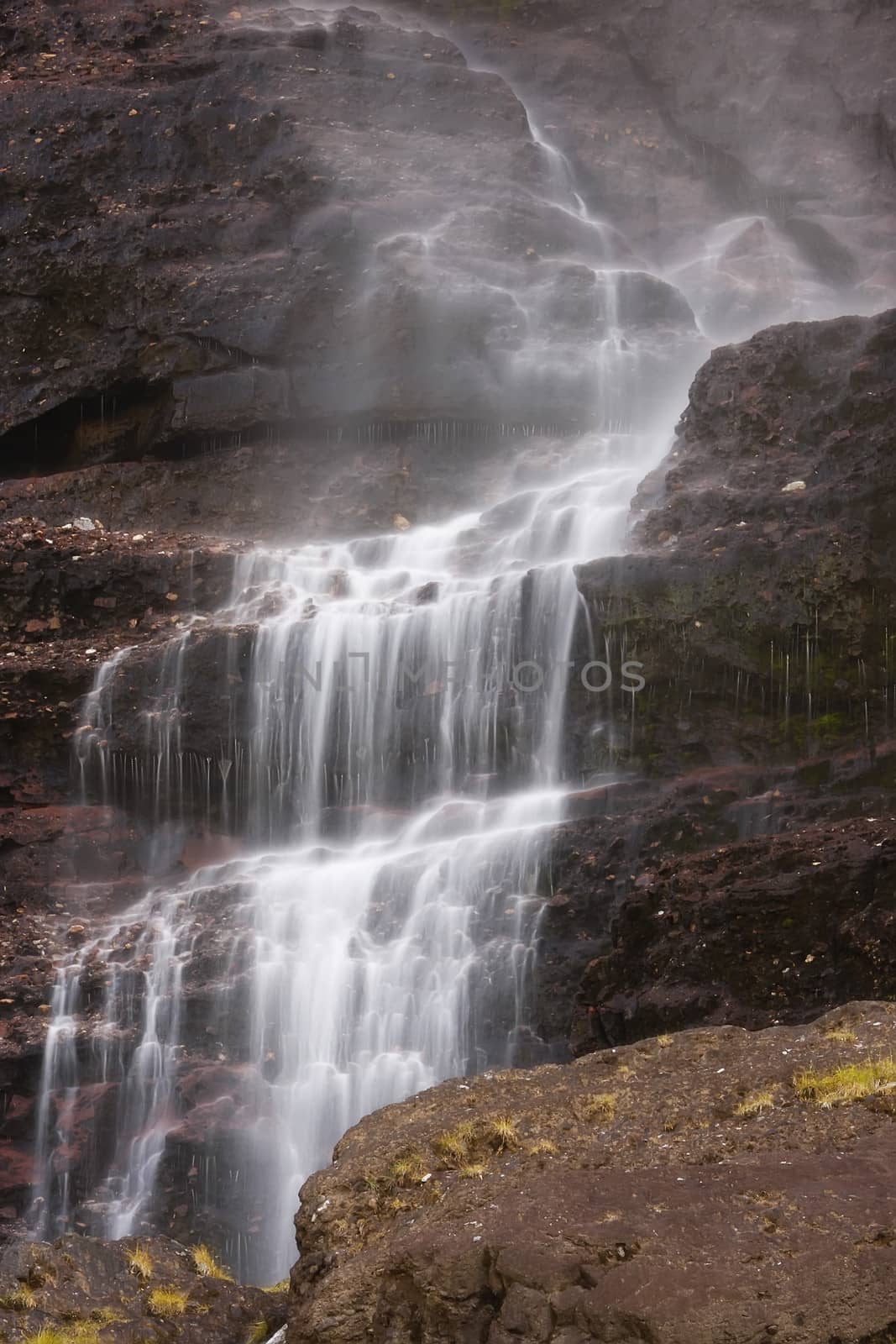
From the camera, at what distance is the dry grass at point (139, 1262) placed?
9070 mm

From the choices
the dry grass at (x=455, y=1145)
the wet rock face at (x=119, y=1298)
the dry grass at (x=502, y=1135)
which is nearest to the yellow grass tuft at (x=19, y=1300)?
the wet rock face at (x=119, y=1298)

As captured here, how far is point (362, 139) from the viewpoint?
25531 millimetres

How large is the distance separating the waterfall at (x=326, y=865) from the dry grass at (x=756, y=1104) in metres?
6.82

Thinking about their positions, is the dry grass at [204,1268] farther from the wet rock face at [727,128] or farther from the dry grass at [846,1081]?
the wet rock face at [727,128]

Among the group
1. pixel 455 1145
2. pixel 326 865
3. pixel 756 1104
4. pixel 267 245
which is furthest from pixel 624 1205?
pixel 267 245

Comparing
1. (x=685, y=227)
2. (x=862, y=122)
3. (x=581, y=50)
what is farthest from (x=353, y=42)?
(x=862, y=122)

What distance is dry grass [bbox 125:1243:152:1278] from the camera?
29.8 feet

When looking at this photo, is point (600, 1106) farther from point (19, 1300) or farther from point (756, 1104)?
point (19, 1300)

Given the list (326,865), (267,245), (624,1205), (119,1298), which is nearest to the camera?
(624,1205)

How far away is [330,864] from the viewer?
16469 millimetres

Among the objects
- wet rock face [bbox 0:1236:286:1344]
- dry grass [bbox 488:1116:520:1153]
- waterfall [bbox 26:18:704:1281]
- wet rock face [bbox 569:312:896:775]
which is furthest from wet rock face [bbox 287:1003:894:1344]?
wet rock face [bbox 569:312:896:775]

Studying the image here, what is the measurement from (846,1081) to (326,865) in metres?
9.77

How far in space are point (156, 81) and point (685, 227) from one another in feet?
34.8

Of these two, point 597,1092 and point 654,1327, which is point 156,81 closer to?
point 597,1092
